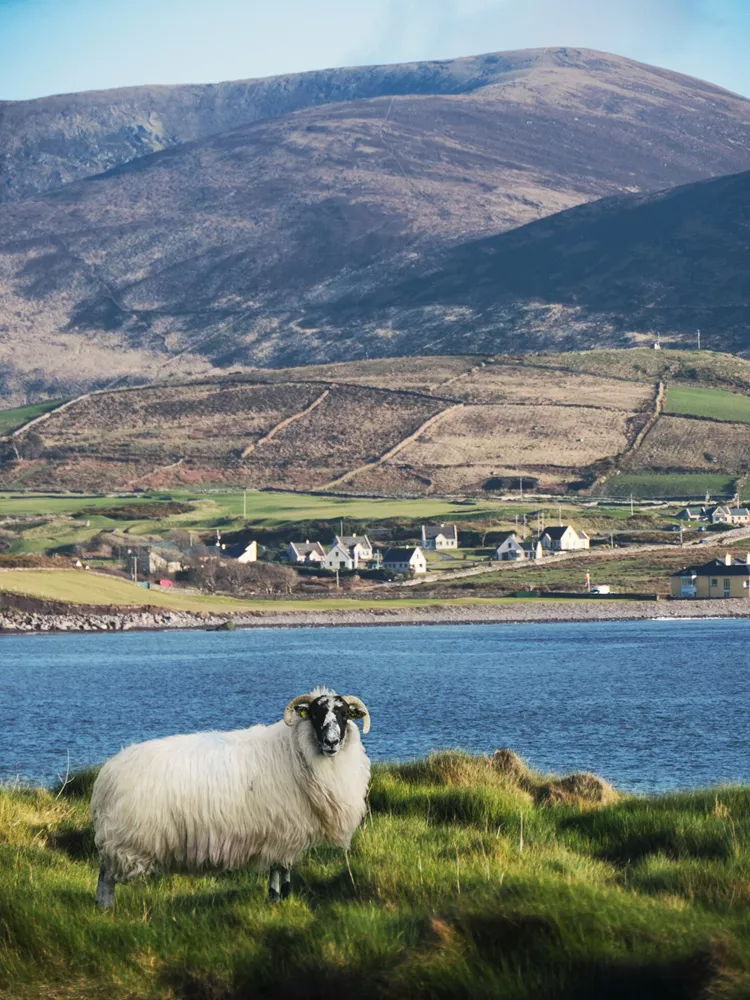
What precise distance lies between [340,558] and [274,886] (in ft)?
380

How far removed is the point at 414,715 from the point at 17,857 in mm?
33863

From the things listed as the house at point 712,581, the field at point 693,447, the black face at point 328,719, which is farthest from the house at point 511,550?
the black face at point 328,719

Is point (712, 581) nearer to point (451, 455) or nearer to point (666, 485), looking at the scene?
point (666, 485)

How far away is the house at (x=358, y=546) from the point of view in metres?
130

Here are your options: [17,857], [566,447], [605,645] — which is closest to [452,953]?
[17,857]

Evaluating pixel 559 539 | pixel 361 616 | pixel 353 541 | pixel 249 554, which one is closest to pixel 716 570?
pixel 559 539

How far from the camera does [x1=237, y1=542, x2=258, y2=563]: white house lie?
416 ft

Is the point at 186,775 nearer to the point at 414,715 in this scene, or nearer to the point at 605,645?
the point at 414,715

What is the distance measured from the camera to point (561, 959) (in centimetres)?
975

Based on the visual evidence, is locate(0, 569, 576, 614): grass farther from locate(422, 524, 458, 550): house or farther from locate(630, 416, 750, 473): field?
locate(630, 416, 750, 473): field

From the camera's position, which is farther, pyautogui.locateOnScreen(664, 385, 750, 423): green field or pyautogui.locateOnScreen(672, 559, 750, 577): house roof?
pyautogui.locateOnScreen(664, 385, 750, 423): green field

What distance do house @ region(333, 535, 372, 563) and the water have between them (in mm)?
28092

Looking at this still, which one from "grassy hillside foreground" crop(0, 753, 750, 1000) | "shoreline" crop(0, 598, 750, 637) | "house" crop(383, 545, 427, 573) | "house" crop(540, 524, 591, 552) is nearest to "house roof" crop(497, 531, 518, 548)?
"house" crop(540, 524, 591, 552)

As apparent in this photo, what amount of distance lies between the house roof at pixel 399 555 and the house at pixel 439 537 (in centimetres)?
363
